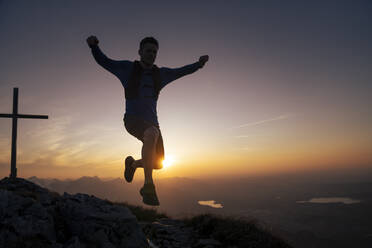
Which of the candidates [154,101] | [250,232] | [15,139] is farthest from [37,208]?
[15,139]

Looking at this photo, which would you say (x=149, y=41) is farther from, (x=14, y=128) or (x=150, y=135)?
(x=14, y=128)

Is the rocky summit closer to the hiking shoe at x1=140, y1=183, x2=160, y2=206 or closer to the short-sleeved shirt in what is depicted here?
the hiking shoe at x1=140, y1=183, x2=160, y2=206

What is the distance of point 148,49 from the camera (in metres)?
4.49

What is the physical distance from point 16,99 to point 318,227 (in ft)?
532

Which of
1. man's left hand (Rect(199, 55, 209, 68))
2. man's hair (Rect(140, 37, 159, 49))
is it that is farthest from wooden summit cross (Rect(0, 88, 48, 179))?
man's left hand (Rect(199, 55, 209, 68))

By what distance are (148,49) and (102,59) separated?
103cm

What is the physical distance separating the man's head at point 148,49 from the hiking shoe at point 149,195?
2551 millimetres

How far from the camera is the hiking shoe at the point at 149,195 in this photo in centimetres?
391

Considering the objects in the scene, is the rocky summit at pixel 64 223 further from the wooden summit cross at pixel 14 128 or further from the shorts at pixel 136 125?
the wooden summit cross at pixel 14 128

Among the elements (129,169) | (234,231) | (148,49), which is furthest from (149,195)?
(234,231)

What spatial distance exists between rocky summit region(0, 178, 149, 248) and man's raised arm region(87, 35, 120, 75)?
2.78 metres

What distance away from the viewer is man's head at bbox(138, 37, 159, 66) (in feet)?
14.8

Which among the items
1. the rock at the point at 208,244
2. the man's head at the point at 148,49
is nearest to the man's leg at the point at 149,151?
the man's head at the point at 148,49

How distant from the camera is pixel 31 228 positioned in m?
3.06
